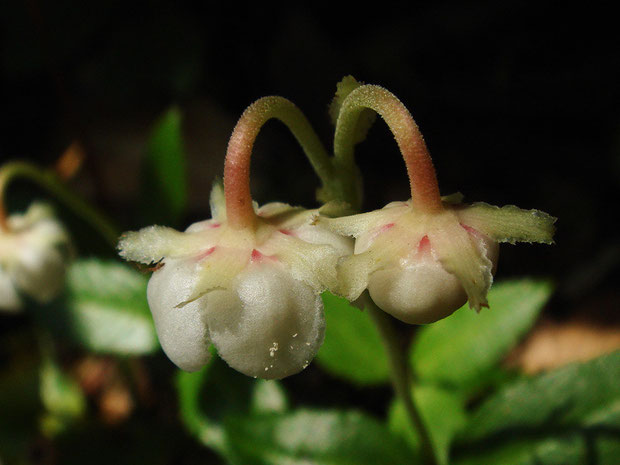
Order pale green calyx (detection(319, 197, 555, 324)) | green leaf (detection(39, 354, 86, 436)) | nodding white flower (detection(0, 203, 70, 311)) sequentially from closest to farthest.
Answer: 1. pale green calyx (detection(319, 197, 555, 324))
2. nodding white flower (detection(0, 203, 70, 311))
3. green leaf (detection(39, 354, 86, 436))

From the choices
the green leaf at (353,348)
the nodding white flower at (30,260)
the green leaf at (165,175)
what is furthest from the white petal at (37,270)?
the green leaf at (353,348)

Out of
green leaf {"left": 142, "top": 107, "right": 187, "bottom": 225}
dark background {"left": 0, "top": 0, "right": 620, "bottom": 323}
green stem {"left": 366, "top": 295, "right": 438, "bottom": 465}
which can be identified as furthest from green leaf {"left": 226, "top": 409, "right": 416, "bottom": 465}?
dark background {"left": 0, "top": 0, "right": 620, "bottom": 323}

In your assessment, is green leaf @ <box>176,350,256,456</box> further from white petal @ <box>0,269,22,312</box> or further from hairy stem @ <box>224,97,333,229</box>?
hairy stem @ <box>224,97,333,229</box>

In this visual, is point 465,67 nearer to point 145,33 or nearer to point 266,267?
point 145,33

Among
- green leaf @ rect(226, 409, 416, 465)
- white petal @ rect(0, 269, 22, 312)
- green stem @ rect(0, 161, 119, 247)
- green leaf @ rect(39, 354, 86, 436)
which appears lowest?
green leaf @ rect(226, 409, 416, 465)

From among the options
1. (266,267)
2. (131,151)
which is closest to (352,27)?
(131,151)
